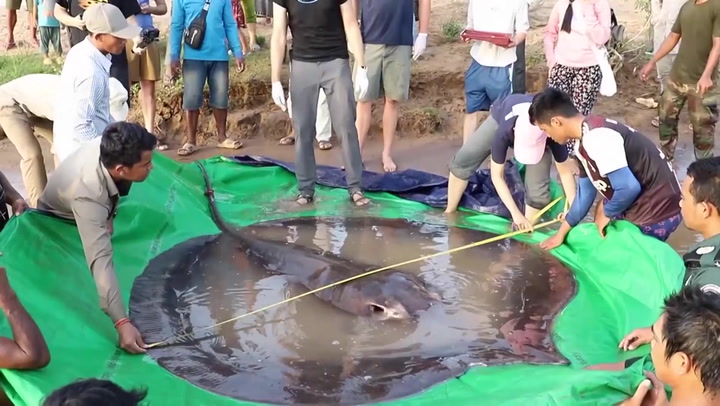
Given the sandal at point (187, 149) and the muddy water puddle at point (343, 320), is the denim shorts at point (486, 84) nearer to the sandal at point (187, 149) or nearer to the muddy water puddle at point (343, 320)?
the muddy water puddle at point (343, 320)

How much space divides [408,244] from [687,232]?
82.7 inches

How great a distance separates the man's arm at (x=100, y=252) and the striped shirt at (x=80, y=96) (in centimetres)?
94

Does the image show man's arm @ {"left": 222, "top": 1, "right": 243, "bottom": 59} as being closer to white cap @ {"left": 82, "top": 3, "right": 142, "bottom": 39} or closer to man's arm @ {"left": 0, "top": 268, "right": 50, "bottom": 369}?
white cap @ {"left": 82, "top": 3, "right": 142, "bottom": 39}

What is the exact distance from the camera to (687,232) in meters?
5.53

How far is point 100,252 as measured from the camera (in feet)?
11.9

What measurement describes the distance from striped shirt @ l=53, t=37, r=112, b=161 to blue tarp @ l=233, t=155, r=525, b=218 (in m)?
1.94

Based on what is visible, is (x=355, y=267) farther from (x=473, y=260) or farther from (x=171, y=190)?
(x=171, y=190)

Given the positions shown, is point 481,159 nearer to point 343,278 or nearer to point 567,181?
point 567,181

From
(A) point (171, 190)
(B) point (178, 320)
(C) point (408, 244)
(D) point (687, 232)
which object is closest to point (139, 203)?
(A) point (171, 190)

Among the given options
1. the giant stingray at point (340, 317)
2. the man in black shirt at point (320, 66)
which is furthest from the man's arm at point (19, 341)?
the man in black shirt at point (320, 66)

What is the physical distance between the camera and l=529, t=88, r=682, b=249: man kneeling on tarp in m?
4.32

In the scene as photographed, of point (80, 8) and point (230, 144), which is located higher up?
point (80, 8)

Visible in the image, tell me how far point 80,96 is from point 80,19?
1932mm

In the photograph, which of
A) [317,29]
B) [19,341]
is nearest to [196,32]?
[317,29]
